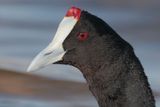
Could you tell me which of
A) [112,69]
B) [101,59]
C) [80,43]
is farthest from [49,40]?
[112,69]

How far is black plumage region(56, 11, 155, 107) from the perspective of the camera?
11.6 metres

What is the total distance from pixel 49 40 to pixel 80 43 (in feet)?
18.7

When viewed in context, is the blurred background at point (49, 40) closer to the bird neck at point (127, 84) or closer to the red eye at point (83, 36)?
the red eye at point (83, 36)

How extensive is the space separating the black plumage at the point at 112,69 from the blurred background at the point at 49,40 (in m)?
4.36

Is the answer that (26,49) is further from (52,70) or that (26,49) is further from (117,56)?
(117,56)

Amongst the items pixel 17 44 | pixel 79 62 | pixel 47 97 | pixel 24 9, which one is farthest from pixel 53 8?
pixel 79 62

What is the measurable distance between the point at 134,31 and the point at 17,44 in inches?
79.2

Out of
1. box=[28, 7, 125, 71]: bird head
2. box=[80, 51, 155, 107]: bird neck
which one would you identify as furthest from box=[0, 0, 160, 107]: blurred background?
box=[80, 51, 155, 107]: bird neck

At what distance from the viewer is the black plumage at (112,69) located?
1160cm

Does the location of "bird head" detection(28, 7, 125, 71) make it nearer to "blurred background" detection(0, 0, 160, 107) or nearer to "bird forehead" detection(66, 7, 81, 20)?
"bird forehead" detection(66, 7, 81, 20)

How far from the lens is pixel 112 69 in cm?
1163

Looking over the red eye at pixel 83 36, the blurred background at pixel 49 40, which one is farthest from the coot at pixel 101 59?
the blurred background at pixel 49 40

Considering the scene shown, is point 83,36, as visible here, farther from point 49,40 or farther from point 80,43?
point 49,40

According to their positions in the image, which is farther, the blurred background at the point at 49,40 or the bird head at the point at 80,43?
the blurred background at the point at 49,40
